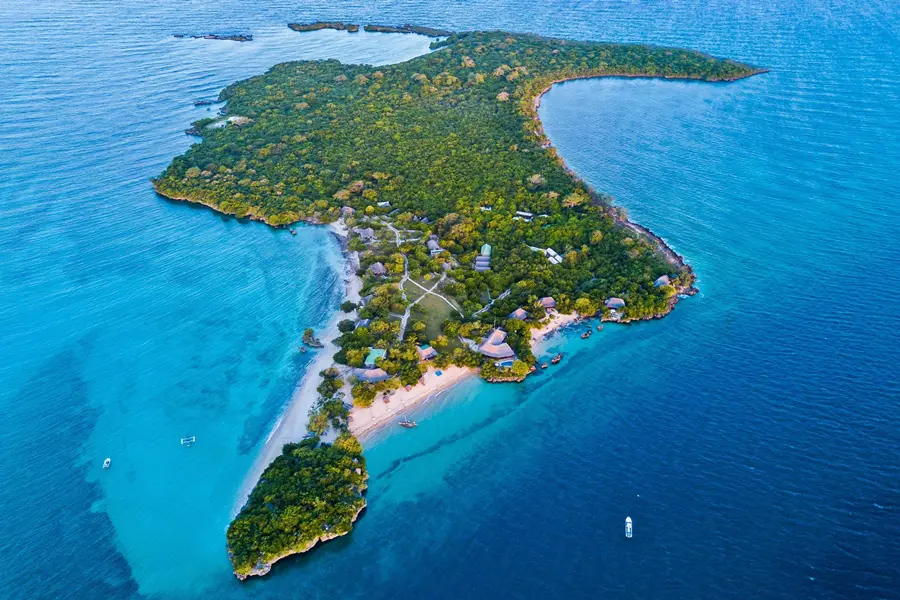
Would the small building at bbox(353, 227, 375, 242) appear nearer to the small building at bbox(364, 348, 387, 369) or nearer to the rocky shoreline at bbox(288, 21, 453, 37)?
the small building at bbox(364, 348, 387, 369)

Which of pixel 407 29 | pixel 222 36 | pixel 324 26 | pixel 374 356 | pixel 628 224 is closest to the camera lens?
pixel 374 356

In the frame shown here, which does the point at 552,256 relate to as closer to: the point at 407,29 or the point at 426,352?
the point at 426,352

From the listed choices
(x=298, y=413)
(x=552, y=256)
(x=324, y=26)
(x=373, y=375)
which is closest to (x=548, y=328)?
(x=552, y=256)

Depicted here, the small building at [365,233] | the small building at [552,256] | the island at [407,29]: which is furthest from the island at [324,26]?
the small building at [552,256]

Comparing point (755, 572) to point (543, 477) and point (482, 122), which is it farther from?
point (482, 122)

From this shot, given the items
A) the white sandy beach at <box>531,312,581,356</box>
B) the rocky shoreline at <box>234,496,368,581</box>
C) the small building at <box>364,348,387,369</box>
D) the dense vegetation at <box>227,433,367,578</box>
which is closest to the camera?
the rocky shoreline at <box>234,496,368,581</box>

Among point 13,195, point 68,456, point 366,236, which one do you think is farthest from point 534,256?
point 13,195

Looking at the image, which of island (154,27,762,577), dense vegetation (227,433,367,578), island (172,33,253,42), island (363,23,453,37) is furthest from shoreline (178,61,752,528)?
island (172,33,253,42)

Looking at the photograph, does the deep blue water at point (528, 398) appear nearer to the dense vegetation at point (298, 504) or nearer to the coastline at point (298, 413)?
the coastline at point (298, 413)
